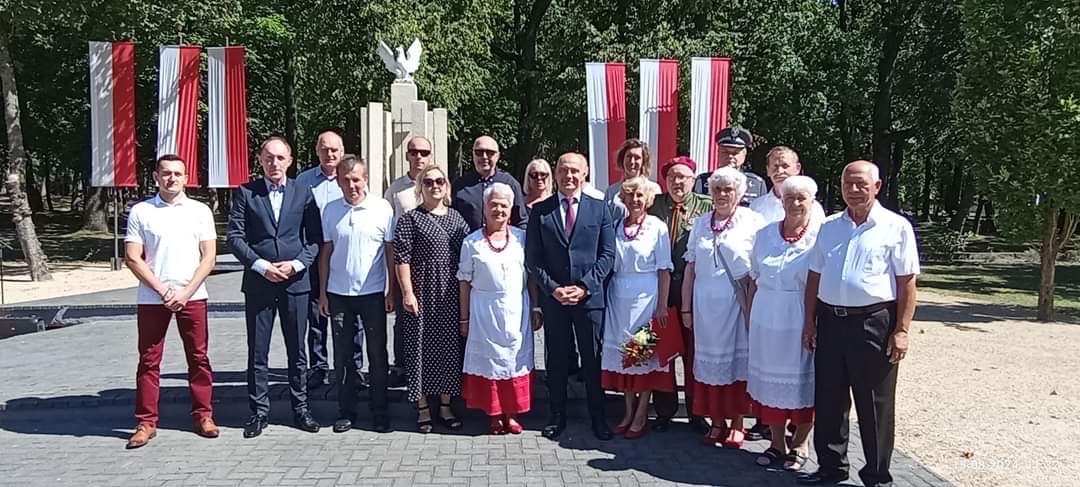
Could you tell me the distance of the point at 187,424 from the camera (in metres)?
5.86

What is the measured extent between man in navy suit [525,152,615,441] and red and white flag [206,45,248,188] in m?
7.54

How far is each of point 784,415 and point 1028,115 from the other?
10.3 meters

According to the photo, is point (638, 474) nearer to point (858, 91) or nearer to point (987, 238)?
point (858, 91)

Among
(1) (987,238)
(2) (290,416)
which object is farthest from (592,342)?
(1) (987,238)

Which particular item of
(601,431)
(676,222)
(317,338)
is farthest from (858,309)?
(317,338)

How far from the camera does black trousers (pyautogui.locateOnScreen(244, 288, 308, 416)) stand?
5.43 m

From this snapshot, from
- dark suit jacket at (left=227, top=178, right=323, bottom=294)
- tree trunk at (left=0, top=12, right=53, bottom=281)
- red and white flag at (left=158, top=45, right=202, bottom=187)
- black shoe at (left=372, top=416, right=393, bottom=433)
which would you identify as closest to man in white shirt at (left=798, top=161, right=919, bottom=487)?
black shoe at (left=372, top=416, right=393, bottom=433)

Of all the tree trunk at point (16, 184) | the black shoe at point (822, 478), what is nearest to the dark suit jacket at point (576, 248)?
the black shoe at point (822, 478)

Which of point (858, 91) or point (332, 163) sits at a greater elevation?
point (858, 91)

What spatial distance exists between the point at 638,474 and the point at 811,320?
1.45 m

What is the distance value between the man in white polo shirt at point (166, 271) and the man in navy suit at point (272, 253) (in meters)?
0.25

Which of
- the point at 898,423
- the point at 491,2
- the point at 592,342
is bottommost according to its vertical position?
the point at 898,423

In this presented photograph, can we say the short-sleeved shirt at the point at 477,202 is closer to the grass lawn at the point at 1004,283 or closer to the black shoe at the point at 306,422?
the black shoe at the point at 306,422

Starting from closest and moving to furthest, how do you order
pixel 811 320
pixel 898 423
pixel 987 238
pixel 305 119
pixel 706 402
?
pixel 811 320 → pixel 706 402 → pixel 898 423 → pixel 305 119 → pixel 987 238
